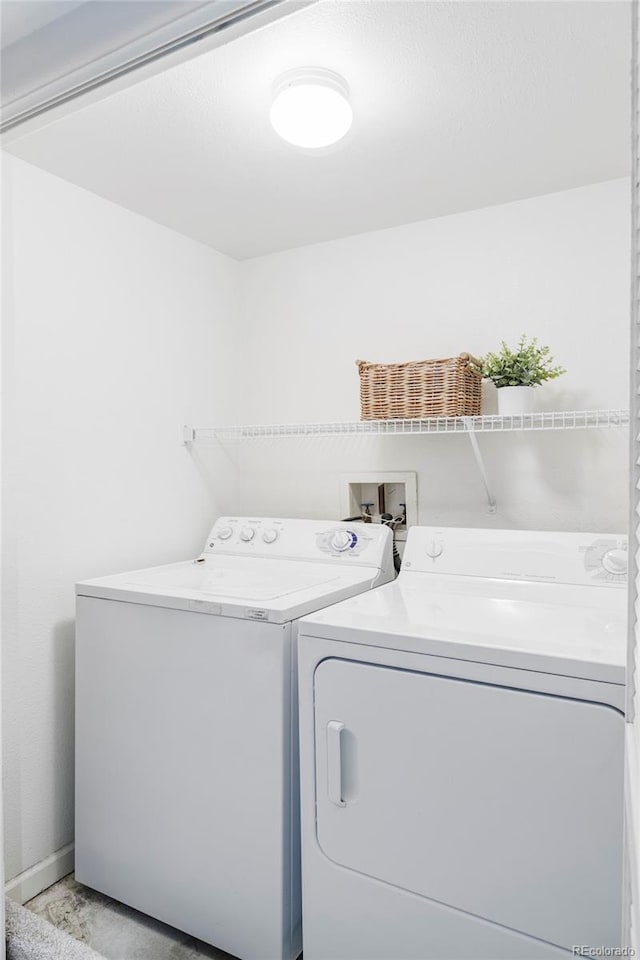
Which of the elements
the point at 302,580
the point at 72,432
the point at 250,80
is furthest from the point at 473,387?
the point at 72,432

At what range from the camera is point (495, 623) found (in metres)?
1.46

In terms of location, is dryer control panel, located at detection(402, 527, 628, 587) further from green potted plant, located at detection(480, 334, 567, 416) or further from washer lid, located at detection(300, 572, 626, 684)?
green potted plant, located at detection(480, 334, 567, 416)

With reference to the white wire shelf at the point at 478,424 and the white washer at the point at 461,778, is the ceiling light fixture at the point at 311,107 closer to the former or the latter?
the white wire shelf at the point at 478,424

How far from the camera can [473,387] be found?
6.90 ft

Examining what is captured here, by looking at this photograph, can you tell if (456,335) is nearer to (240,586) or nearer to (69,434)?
(240,586)

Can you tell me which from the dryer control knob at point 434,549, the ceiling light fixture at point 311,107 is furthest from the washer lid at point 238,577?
the ceiling light fixture at point 311,107

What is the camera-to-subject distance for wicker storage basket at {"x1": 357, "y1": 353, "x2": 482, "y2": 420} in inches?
79.7

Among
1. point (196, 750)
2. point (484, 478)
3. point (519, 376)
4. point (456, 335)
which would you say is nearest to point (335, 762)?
point (196, 750)

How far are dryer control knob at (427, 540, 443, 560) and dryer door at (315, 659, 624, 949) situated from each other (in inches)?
25.9

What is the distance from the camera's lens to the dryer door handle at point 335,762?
4.69ft

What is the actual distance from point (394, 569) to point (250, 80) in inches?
63.0

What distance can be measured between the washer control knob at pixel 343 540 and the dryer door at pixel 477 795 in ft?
2.31

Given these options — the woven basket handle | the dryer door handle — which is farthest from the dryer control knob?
the dryer door handle

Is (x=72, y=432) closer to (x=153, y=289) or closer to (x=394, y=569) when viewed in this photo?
(x=153, y=289)
